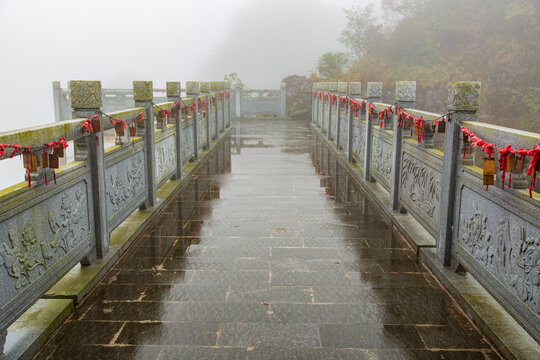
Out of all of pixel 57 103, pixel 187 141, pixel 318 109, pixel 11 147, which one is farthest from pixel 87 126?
pixel 57 103

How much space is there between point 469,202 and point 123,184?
3.07 metres

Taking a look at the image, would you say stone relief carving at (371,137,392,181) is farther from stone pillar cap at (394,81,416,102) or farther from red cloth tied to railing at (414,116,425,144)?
red cloth tied to railing at (414,116,425,144)

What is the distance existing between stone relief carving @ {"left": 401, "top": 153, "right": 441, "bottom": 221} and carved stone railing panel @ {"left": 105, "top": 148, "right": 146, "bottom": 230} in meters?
2.85

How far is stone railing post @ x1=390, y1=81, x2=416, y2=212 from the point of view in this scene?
521 centimetres

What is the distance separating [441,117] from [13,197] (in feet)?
10.6

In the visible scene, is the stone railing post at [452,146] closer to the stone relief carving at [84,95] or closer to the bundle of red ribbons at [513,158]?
the bundle of red ribbons at [513,158]

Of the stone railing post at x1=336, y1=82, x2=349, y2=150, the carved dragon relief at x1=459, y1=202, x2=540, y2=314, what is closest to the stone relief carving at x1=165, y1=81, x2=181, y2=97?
the stone railing post at x1=336, y1=82, x2=349, y2=150

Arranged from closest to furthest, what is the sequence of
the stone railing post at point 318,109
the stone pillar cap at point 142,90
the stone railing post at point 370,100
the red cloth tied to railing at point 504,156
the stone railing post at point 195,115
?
the red cloth tied to railing at point 504,156
the stone pillar cap at point 142,90
the stone railing post at point 370,100
the stone railing post at point 195,115
the stone railing post at point 318,109

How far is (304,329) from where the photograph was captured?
3.00m

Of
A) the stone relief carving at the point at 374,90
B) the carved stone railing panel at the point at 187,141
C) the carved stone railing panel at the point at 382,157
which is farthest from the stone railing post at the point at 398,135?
the carved stone railing panel at the point at 187,141

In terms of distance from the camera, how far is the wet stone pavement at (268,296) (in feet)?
9.21

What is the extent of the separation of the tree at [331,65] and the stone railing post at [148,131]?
2123 centimetres

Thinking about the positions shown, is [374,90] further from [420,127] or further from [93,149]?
[93,149]

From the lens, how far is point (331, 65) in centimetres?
2586
